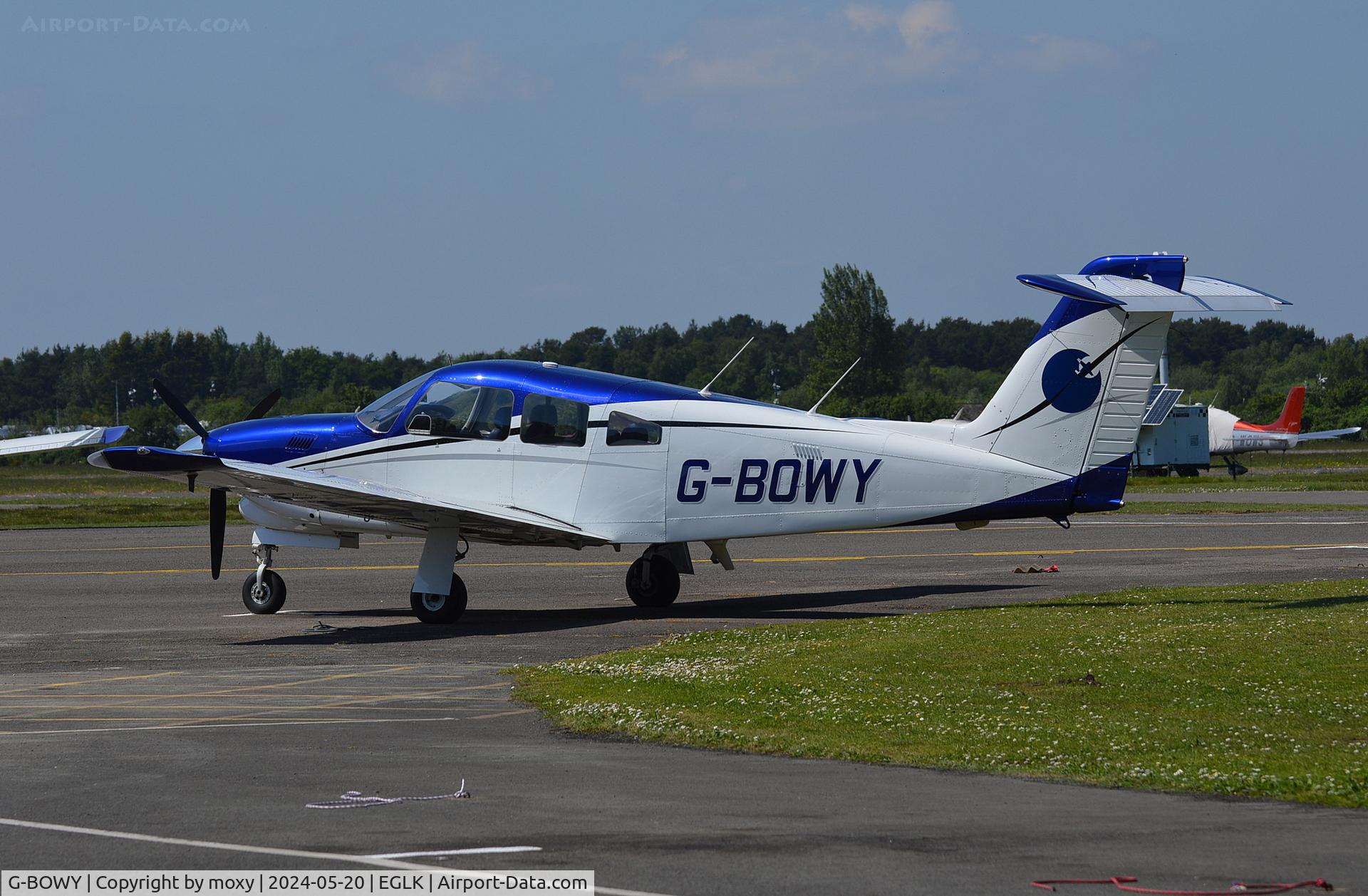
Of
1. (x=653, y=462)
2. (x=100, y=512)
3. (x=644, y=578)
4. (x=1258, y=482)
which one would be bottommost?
(x=100, y=512)

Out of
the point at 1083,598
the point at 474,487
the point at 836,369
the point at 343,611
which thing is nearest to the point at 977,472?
the point at 1083,598

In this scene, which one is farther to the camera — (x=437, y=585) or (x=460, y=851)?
(x=437, y=585)

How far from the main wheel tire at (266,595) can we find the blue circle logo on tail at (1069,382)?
1029 centimetres

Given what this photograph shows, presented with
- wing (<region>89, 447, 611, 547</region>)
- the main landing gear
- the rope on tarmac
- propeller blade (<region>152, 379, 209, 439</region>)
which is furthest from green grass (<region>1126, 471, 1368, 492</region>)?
the rope on tarmac

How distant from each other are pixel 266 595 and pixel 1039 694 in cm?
1158

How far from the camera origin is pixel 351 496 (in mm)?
16922

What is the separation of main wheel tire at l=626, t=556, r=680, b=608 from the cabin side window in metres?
2.70

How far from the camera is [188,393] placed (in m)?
126

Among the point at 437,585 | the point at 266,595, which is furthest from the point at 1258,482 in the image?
the point at 266,595

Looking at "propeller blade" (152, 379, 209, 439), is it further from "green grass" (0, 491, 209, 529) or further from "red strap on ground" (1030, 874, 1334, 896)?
"green grass" (0, 491, 209, 529)

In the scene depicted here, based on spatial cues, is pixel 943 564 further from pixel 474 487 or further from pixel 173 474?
pixel 173 474

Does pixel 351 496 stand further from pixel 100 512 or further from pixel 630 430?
pixel 100 512

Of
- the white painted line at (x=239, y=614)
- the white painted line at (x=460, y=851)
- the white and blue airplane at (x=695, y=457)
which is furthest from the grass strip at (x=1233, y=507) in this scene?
the white painted line at (x=460, y=851)

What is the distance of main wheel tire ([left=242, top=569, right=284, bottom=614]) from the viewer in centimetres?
1928
